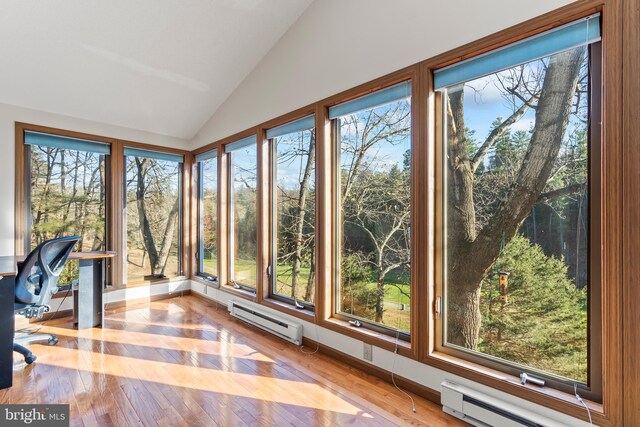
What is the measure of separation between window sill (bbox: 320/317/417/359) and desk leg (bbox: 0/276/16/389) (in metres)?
2.43

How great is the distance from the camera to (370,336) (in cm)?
251

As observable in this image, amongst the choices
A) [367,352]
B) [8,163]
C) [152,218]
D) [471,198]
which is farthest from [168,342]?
[471,198]

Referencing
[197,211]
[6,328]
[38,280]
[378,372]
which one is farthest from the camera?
[197,211]

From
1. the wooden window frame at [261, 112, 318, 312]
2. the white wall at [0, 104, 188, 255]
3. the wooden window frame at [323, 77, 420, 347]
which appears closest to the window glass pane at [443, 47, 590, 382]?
the wooden window frame at [323, 77, 420, 347]

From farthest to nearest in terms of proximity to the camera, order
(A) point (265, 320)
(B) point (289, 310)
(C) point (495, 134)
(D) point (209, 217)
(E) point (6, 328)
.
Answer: (D) point (209, 217), (A) point (265, 320), (B) point (289, 310), (E) point (6, 328), (C) point (495, 134)

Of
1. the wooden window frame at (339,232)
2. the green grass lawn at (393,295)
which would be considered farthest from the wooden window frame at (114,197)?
the wooden window frame at (339,232)

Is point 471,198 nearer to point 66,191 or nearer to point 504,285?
point 504,285

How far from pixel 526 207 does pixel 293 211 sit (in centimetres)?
224

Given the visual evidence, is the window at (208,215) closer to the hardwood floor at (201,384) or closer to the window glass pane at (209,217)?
the window glass pane at (209,217)

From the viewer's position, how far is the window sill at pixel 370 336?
7.54 feet

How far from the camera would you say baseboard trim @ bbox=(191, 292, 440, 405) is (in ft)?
7.04

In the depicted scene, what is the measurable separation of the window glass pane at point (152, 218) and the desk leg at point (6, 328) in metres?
2.14

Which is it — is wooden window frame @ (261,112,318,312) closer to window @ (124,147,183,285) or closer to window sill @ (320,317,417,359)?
window sill @ (320,317,417,359)

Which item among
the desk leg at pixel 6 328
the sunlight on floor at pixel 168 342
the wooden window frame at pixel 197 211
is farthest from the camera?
the wooden window frame at pixel 197 211
